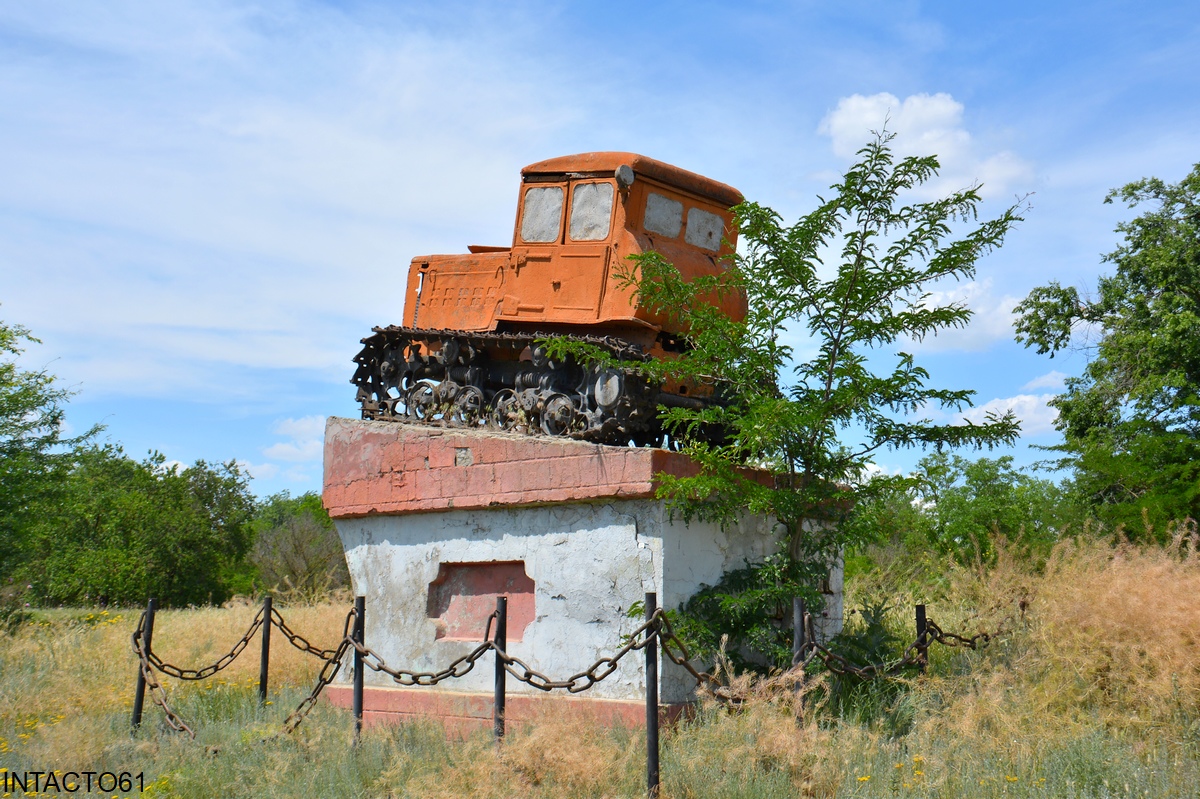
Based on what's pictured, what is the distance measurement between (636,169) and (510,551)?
4.19 metres

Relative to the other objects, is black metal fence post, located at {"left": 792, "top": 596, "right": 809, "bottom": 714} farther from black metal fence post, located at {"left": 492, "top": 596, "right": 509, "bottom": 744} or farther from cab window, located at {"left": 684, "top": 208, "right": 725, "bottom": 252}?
cab window, located at {"left": 684, "top": 208, "right": 725, "bottom": 252}

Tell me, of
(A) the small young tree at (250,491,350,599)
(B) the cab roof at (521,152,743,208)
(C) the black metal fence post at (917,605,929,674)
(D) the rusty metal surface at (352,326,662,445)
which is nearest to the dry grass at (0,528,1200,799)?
(C) the black metal fence post at (917,605,929,674)

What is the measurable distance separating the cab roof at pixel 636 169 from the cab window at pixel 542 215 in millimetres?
209

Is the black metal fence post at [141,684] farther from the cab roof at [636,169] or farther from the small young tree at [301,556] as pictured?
the small young tree at [301,556]

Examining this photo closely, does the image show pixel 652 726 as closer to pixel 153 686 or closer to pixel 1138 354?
pixel 153 686

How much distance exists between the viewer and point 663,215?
33.6 ft

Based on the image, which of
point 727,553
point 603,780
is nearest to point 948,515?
point 727,553

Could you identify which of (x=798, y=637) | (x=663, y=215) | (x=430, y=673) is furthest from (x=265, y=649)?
(x=663, y=215)

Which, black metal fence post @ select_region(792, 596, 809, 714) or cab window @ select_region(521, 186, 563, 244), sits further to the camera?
cab window @ select_region(521, 186, 563, 244)

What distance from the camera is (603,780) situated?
548 centimetres

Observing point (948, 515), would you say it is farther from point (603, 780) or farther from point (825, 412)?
point (603, 780)

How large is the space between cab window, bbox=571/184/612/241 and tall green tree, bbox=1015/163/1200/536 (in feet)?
25.9

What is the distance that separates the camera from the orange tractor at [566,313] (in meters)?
9.45

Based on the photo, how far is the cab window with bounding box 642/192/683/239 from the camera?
1009cm
